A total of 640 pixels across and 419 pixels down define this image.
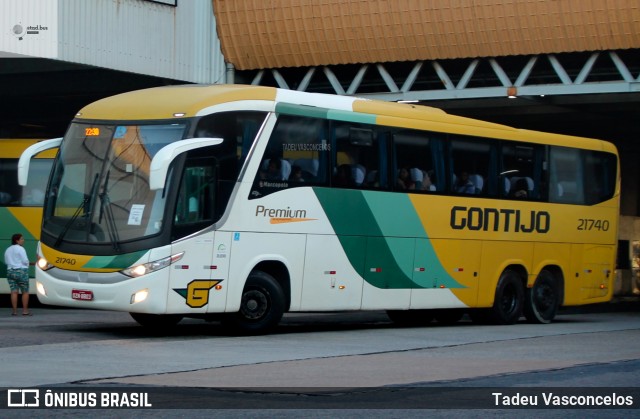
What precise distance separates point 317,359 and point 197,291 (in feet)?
10.1

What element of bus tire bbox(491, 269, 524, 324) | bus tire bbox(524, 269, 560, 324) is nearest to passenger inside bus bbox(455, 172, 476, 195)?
bus tire bbox(491, 269, 524, 324)

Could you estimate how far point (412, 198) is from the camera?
66.0ft

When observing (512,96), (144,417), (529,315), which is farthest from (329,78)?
(144,417)

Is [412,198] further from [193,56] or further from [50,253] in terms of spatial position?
[193,56]

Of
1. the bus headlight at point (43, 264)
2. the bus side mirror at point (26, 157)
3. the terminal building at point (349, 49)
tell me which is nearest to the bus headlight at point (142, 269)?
the bus headlight at point (43, 264)

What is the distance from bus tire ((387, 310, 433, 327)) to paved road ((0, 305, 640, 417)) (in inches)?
48.4

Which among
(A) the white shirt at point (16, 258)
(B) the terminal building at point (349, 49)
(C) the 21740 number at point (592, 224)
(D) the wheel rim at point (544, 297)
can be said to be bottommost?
(D) the wheel rim at point (544, 297)

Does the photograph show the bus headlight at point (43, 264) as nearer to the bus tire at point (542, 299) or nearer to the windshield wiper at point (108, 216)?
the windshield wiper at point (108, 216)

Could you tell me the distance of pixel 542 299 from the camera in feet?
75.8

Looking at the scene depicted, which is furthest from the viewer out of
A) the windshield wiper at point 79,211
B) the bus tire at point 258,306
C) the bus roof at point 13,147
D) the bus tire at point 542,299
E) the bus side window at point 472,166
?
the bus roof at point 13,147

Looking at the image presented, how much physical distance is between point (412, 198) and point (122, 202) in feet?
17.8

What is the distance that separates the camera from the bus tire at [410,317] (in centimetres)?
2223

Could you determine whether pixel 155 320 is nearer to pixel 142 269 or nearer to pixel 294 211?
pixel 142 269

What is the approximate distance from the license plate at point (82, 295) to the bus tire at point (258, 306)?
2.12 metres
